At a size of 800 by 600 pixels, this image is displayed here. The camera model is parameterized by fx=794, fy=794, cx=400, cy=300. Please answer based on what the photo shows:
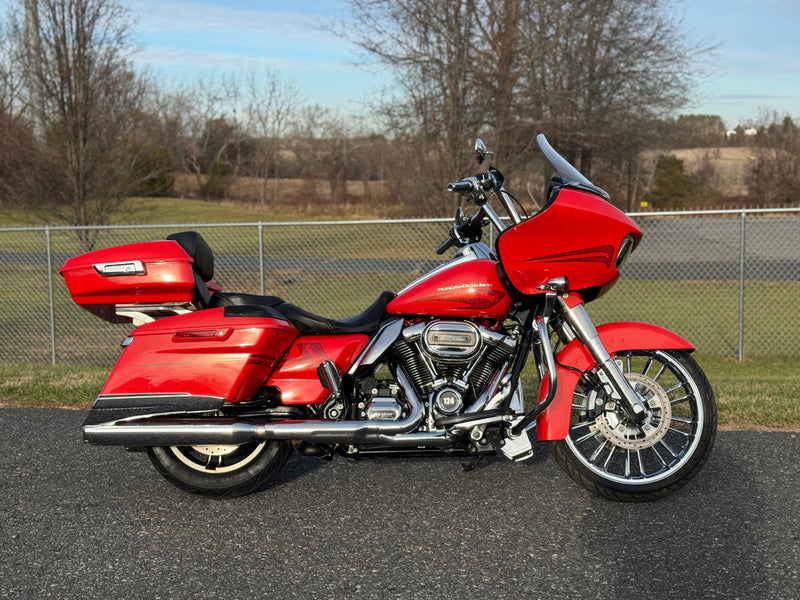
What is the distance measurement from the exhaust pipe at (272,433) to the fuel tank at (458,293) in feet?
1.63

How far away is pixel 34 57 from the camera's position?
13531 millimetres

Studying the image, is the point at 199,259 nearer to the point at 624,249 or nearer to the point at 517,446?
the point at 517,446

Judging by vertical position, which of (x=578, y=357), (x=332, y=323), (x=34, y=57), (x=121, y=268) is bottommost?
(x=578, y=357)

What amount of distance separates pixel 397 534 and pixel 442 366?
860 mm

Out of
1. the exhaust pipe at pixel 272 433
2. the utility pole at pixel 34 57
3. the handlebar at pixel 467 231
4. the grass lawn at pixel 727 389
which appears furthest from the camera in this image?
the utility pole at pixel 34 57

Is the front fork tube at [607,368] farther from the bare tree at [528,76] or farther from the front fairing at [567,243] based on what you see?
the bare tree at [528,76]

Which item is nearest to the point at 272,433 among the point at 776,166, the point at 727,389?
the point at 727,389

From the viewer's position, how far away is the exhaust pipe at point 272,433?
3.88 metres

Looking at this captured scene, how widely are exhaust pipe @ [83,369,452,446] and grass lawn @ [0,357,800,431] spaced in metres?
2.72

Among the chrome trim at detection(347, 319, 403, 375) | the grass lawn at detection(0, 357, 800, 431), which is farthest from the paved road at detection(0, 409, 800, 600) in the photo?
the grass lawn at detection(0, 357, 800, 431)

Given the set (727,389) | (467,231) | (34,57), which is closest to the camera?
(467,231)

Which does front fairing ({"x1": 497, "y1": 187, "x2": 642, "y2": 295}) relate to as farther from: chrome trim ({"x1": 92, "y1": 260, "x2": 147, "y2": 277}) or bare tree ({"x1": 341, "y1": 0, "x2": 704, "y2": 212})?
bare tree ({"x1": 341, "y1": 0, "x2": 704, "y2": 212})

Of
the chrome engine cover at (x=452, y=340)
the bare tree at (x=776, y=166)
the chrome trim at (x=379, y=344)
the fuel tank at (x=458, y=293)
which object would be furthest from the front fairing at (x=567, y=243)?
the bare tree at (x=776, y=166)

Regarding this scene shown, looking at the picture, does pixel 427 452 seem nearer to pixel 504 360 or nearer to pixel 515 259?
pixel 504 360
